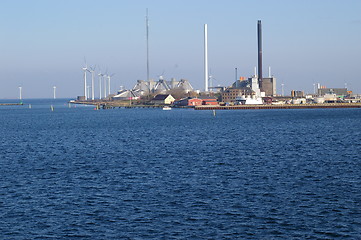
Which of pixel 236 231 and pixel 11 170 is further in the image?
pixel 11 170

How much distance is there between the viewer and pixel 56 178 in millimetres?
36906

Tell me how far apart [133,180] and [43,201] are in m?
7.67

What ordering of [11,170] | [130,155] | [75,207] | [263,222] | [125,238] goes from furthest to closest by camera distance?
[130,155]
[11,170]
[75,207]
[263,222]
[125,238]

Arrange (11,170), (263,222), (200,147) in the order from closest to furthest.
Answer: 1. (263,222)
2. (11,170)
3. (200,147)

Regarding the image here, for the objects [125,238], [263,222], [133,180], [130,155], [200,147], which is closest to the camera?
[125,238]

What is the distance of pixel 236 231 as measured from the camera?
2336 centimetres

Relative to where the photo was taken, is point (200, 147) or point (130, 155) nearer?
point (130, 155)

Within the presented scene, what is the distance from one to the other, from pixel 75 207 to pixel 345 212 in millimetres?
13029

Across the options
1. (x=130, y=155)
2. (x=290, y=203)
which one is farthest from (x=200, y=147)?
(x=290, y=203)

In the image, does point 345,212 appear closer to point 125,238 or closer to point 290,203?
point 290,203

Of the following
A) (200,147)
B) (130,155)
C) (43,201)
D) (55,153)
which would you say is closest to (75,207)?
(43,201)

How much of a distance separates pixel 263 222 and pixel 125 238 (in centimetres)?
622

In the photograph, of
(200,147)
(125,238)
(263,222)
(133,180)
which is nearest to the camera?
(125,238)

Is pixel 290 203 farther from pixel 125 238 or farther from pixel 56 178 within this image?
pixel 56 178
